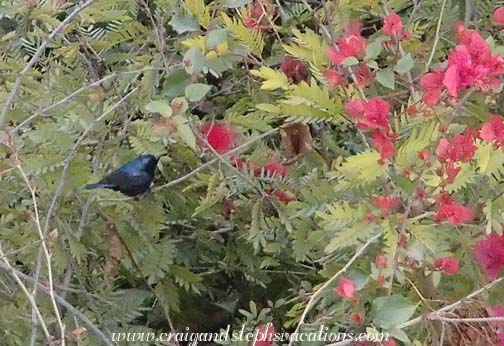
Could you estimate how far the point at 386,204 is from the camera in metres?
1.19

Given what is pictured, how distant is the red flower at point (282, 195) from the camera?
1.51 metres

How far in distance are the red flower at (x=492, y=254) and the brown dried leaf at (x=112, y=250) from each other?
63 centimetres

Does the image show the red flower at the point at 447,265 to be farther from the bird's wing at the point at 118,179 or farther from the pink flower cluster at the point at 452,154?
the bird's wing at the point at 118,179

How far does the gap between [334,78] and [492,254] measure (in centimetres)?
31

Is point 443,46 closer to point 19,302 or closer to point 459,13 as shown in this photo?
point 459,13

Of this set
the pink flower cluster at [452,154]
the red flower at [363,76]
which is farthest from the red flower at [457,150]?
the red flower at [363,76]

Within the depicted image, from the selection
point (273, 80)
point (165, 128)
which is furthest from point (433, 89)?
point (165, 128)

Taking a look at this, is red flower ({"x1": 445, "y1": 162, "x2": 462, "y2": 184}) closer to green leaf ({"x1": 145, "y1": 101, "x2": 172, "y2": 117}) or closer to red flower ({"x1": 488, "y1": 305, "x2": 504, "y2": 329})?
red flower ({"x1": 488, "y1": 305, "x2": 504, "y2": 329})

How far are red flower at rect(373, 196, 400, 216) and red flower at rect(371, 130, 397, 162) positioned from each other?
62 mm

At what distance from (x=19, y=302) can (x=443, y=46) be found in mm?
847

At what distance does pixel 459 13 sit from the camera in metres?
1.79

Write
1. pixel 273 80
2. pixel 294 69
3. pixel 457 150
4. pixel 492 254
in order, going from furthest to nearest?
pixel 294 69, pixel 273 80, pixel 492 254, pixel 457 150

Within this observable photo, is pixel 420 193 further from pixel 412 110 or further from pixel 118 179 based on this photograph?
pixel 118 179

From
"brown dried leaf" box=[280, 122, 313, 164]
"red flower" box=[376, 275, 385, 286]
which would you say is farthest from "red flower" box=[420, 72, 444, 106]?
"brown dried leaf" box=[280, 122, 313, 164]
